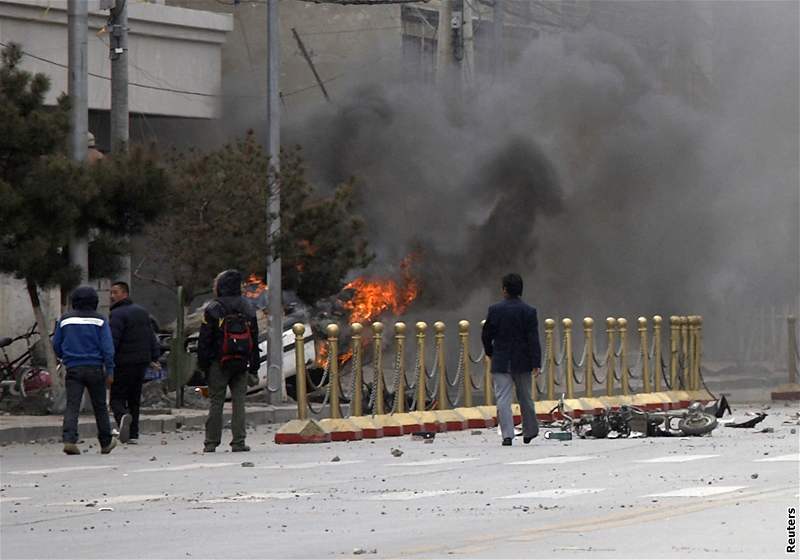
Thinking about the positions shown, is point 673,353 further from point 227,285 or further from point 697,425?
point 227,285

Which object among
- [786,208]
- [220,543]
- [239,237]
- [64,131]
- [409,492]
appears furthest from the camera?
[786,208]

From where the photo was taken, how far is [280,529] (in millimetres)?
11188

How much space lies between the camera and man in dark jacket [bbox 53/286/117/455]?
1816cm

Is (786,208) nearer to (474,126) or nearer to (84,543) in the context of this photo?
(474,126)

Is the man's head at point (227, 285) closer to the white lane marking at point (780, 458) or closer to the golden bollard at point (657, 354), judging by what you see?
the white lane marking at point (780, 458)

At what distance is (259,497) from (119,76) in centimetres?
1178

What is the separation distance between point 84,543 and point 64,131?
11958 millimetres

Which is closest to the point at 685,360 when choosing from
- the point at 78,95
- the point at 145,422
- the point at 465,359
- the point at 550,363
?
the point at 550,363

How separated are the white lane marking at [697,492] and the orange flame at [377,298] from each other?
20.0m

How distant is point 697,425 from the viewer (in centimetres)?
1933

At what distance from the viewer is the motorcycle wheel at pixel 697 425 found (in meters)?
19.3

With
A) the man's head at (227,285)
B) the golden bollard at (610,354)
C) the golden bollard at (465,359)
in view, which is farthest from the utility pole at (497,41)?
the man's head at (227,285)

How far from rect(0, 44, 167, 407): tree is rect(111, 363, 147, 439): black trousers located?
221 centimetres

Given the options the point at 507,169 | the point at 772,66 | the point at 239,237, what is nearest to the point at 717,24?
the point at 772,66
